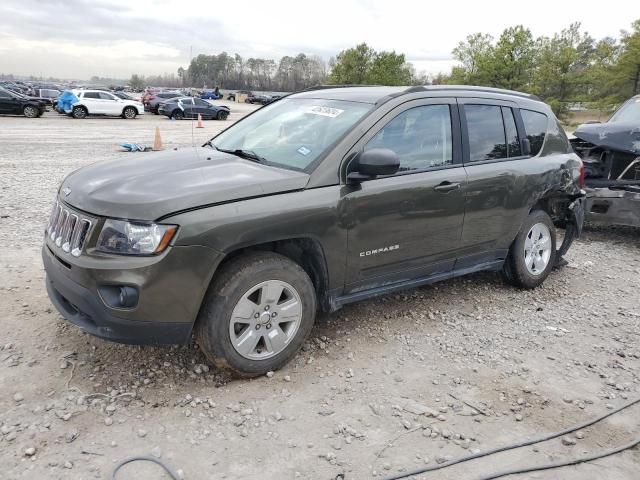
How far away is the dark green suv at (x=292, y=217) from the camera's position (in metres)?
3.08

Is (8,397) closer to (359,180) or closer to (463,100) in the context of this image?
(359,180)

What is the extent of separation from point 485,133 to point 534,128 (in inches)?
33.2

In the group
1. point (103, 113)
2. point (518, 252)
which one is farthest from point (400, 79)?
point (518, 252)

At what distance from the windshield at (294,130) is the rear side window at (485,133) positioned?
1082 mm

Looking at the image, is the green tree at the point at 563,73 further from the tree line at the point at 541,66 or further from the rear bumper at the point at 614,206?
the rear bumper at the point at 614,206

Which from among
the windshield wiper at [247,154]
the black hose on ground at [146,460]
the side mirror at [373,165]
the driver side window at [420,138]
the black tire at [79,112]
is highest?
the driver side window at [420,138]

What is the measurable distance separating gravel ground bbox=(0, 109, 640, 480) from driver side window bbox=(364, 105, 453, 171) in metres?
1.37

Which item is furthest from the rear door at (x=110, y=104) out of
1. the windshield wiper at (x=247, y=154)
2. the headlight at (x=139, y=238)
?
the headlight at (x=139, y=238)

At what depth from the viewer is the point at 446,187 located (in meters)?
4.25

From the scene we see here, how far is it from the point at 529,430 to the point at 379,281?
1.45 meters

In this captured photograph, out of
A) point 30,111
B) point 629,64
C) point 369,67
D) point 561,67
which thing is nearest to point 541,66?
point 561,67

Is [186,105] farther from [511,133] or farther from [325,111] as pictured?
[325,111]

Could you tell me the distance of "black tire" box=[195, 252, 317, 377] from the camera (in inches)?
129

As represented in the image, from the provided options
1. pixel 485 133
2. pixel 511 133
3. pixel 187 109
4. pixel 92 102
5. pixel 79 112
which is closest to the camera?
pixel 485 133
